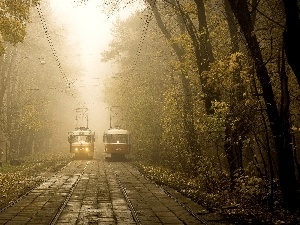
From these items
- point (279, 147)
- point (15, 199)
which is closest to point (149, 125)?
point (15, 199)

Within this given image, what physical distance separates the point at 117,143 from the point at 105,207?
23333 mm

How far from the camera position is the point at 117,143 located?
34312mm

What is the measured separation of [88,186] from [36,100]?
80.3ft

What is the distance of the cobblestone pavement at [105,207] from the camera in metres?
9.26

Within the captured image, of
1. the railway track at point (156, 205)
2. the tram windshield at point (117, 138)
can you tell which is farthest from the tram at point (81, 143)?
the railway track at point (156, 205)

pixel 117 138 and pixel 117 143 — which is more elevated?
pixel 117 138

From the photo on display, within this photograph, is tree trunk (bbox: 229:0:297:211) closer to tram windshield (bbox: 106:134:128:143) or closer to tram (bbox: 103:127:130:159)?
tram (bbox: 103:127:130:159)

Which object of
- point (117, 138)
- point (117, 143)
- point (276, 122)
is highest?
point (117, 138)

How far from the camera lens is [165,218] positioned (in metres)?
9.51

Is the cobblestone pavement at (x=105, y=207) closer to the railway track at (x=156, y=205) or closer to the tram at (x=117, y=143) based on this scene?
the railway track at (x=156, y=205)

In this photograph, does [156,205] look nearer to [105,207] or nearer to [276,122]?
[105,207]

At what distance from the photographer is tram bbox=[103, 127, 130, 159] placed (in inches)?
1342

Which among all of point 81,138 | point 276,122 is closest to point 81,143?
point 81,138

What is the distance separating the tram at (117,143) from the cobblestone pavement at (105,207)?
18.0 m
